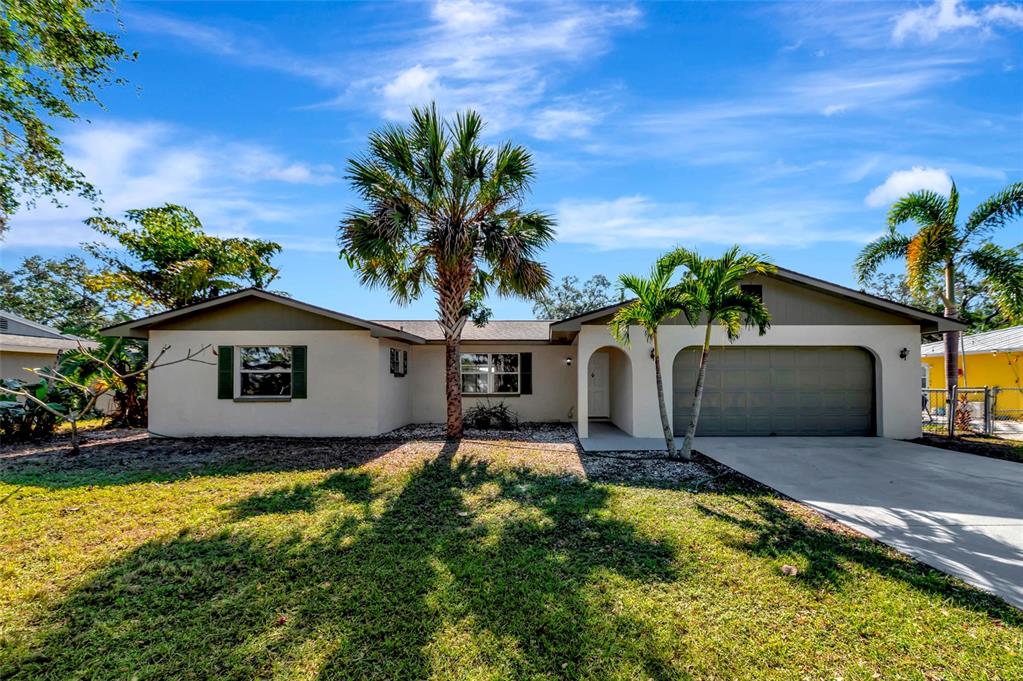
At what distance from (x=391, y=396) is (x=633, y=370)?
639cm

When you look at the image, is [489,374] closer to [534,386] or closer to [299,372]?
[534,386]

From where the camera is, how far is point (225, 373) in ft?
37.2

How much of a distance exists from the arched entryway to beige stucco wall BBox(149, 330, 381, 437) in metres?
6.27

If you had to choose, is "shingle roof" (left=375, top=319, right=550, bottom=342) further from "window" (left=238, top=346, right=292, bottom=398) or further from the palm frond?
the palm frond

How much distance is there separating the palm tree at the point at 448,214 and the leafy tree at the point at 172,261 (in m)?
8.64

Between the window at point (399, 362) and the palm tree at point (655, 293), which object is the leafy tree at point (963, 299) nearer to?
the palm tree at point (655, 293)

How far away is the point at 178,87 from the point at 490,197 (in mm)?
6605

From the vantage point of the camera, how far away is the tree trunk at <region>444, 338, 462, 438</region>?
10.5 metres

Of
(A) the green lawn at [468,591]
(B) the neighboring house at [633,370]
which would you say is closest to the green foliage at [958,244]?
(B) the neighboring house at [633,370]

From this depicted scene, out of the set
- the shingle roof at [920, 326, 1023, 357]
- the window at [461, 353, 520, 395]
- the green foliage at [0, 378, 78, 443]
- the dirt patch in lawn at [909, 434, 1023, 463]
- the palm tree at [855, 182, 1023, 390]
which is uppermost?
the palm tree at [855, 182, 1023, 390]

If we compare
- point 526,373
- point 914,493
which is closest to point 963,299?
point 526,373


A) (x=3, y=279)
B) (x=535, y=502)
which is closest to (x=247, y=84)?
(x=535, y=502)

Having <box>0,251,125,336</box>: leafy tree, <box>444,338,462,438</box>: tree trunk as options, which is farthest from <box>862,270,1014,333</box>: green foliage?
<box>0,251,125,336</box>: leafy tree

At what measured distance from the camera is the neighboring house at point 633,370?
1091 centimetres
